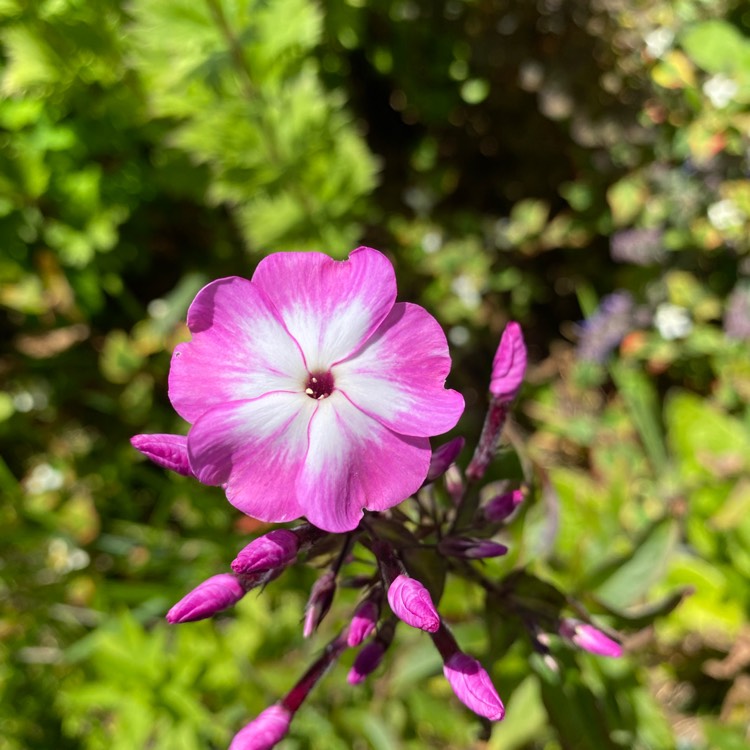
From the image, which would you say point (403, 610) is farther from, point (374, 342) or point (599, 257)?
point (599, 257)

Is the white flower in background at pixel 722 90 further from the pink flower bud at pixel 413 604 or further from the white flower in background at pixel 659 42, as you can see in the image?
the pink flower bud at pixel 413 604

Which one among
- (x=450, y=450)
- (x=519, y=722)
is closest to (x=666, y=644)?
(x=519, y=722)

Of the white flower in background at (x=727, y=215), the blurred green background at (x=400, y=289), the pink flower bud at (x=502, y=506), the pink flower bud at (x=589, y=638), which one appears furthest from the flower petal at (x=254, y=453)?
the white flower in background at (x=727, y=215)

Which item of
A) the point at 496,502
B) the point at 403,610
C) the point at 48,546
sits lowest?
the point at 48,546

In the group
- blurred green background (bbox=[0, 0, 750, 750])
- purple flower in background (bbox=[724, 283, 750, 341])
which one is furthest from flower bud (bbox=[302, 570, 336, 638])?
purple flower in background (bbox=[724, 283, 750, 341])

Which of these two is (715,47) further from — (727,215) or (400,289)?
(400,289)

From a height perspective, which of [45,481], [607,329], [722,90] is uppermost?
[722,90]

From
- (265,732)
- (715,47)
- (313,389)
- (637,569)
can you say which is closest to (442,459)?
(313,389)
